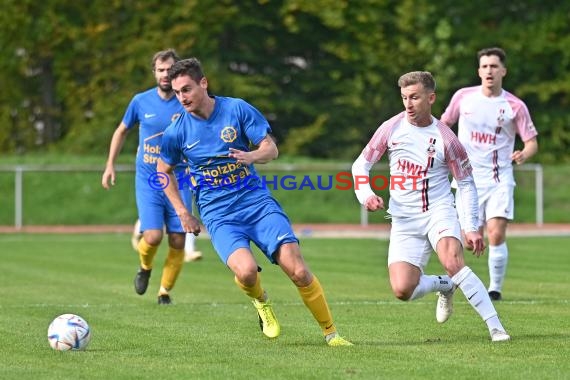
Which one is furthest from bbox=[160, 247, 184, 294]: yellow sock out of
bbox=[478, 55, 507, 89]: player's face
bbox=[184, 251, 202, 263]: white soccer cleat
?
bbox=[184, 251, 202, 263]: white soccer cleat

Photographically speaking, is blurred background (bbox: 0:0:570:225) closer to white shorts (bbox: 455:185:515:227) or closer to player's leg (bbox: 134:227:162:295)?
player's leg (bbox: 134:227:162:295)

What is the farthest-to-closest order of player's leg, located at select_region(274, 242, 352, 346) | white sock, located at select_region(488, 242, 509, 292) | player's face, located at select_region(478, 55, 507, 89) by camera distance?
white sock, located at select_region(488, 242, 509, 292), player's face, located at select_region(478, 55, 507, 89), player's leg, located at select_region(274, 242, 352, 346)

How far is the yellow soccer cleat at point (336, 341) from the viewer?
9.64m

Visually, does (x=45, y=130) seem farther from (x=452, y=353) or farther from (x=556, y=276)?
(x=452, y=353)

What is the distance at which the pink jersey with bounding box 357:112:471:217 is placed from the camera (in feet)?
33.1

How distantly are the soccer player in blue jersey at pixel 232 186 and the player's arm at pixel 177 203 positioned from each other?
1cm

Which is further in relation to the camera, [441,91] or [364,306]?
[441,91]

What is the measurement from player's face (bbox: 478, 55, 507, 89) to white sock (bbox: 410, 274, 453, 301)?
324cm

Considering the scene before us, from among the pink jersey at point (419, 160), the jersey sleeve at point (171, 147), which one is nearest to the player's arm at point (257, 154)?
the jersey sleeve at point (171, 147)

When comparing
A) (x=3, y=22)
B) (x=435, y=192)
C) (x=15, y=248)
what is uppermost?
(x=3, y=22)

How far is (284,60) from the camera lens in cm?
4312

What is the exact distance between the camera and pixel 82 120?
4041 cm

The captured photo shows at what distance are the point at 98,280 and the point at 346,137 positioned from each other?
990 inches

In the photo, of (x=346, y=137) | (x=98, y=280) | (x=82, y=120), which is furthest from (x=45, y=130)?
(x=98, y=280)
